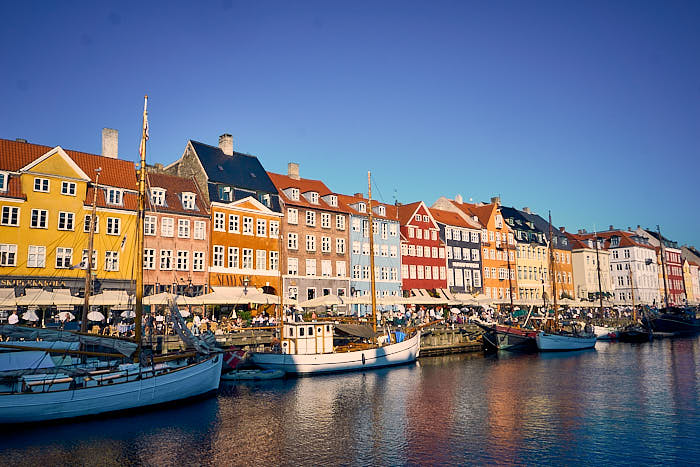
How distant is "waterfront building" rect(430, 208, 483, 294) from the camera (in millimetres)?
76312

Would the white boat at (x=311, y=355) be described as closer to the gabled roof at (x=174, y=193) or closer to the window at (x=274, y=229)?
the gabled roof at (x=174, y=193)

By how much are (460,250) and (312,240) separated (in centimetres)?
2637

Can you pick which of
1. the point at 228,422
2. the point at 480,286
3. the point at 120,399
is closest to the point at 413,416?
the point at 228,422

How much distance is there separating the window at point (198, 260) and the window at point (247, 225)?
17.3ft

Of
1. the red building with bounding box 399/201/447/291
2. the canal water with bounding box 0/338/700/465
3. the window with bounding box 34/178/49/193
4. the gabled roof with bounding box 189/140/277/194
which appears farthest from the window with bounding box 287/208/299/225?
the canal water with bounding box 0/338/700/465

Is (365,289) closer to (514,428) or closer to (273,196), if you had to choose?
(273,196)

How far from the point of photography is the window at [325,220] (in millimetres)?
61531

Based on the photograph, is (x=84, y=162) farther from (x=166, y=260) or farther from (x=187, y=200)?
(x=166, y=260)

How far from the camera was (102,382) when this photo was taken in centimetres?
2534

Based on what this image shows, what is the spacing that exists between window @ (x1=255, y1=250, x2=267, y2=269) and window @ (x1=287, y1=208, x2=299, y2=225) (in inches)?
184

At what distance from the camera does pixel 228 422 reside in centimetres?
2425

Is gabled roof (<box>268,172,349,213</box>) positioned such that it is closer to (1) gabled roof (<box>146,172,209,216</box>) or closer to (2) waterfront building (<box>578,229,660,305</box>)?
(1) gabled roof (<box>146,172,209,216</box>)

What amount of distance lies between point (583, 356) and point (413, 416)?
3127cm

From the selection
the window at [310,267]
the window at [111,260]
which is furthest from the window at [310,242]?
the window at [111,260]
